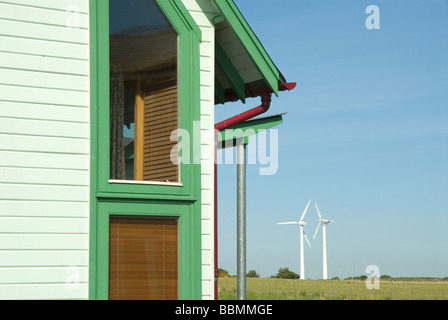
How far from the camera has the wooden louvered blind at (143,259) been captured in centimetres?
899

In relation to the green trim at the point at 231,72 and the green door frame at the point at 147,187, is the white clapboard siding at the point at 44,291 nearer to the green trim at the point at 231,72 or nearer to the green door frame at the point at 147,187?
the green door frame at the point at 147,187

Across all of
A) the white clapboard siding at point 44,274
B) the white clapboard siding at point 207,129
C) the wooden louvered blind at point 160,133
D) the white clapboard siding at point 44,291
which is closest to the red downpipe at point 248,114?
the white clapboard siding at point 207,129

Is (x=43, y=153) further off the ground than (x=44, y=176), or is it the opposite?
(x=43, y=153)

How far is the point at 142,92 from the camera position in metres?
9.68

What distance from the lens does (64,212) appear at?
8852 millimetres

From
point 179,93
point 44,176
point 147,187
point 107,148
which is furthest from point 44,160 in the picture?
point 179,93

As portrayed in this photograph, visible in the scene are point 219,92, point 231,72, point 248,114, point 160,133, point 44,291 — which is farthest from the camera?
point 219,92

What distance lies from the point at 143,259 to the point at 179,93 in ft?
7.76

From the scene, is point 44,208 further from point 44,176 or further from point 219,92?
point 219,92

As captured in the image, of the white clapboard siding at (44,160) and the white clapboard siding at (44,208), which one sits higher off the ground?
the white clapboard siding at (44,160)

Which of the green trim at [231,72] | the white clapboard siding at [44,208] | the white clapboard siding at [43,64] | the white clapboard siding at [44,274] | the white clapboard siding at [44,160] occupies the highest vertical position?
the green trim at [231,72]

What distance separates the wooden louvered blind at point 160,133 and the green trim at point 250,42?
131 cm

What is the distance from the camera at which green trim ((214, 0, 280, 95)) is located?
9.97 metres
